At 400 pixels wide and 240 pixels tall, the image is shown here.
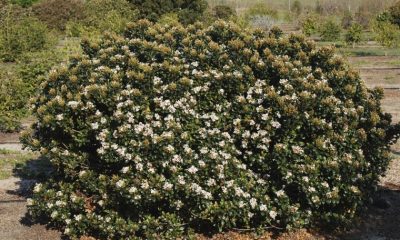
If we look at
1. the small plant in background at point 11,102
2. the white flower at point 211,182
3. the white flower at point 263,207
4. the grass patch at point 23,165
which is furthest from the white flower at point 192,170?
the small plant in background at point 11,102

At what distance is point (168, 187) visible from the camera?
7.16 meters

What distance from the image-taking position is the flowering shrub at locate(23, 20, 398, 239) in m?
7.41

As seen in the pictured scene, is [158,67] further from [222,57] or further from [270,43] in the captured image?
[270,43]

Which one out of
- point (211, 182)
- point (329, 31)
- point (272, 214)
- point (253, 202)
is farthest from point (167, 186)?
point (329, 31)

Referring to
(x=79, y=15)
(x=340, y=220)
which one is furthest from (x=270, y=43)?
(x=79, y=15)

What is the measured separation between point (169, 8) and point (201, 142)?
47660 millimetres

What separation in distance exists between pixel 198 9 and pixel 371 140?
48561 mm

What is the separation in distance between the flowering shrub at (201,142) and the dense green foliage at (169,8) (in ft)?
143

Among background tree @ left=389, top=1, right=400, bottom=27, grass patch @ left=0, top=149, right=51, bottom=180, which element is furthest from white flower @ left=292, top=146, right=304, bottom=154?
background tree @ left=389, top=1, right=400, bottom=27

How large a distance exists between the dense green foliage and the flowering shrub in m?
43.7

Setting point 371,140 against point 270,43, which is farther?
point 270,43

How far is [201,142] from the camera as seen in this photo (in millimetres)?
7637

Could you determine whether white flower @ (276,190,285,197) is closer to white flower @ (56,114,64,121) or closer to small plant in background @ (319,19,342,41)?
white flower @ (56,114,64,121)

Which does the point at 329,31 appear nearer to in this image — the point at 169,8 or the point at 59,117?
the point at 169,8
